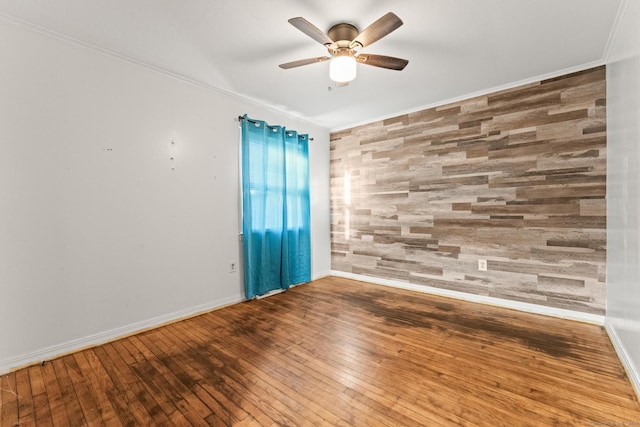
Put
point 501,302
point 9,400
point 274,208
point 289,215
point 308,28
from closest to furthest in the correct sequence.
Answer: point 9,400
point 308,28
point 501,302
point 274,208
point 289,215

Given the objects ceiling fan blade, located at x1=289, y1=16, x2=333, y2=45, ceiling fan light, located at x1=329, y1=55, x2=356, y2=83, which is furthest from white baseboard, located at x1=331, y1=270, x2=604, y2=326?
ceiling fan blade, located at x1=289, y1=16, x2=333, y2=45

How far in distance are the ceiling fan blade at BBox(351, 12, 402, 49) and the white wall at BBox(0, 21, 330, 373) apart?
75.4 inches

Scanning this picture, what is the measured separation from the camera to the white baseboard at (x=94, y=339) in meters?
1.94

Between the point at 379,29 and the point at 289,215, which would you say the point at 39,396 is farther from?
the point at 379,29

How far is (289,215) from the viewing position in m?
3.91

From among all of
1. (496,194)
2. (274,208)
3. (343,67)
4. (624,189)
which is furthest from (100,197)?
(624,189)

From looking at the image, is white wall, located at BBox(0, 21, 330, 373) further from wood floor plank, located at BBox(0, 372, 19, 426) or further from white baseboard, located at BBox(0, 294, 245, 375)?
wood floor plank, located at BBox(0, 372, 19, 426)

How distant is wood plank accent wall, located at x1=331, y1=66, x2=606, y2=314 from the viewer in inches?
104

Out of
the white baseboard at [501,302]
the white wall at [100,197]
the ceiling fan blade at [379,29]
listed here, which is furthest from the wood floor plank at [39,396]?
the white baseboard at [501,302]

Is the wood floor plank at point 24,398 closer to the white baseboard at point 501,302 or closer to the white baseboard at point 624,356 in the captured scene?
the white baseboard at point 624,356

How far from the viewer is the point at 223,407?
5.12ft

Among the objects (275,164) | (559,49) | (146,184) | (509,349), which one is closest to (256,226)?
(275,164)

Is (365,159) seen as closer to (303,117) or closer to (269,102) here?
(303,117)

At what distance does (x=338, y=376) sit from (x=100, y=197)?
7.99 feet
